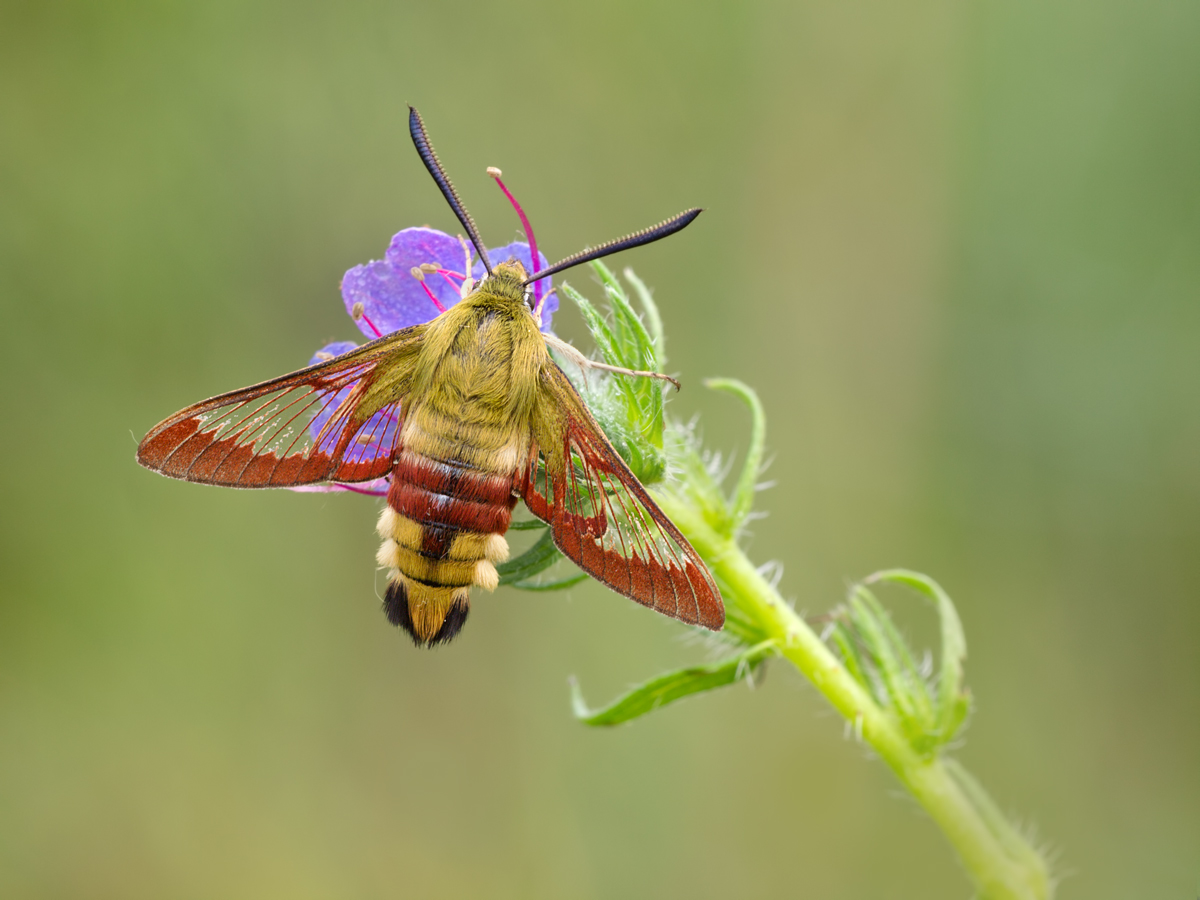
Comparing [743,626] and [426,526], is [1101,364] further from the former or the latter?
[426,526]

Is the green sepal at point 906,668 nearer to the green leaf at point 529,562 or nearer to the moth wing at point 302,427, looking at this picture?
the green leaf at point 529,562

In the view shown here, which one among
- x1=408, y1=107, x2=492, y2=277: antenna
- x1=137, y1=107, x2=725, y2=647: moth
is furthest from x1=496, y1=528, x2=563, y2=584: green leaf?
x1=408, y1=107, x2=492, y2=277: antenna

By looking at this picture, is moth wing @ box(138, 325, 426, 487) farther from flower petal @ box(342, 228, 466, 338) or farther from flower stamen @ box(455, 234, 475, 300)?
flower petal @ box(342, 228, 466, 338)

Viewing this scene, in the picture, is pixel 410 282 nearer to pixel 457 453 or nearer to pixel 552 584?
pixel 457 453

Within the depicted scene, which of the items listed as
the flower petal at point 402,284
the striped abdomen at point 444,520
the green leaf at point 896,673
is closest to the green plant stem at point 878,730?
the green leaf at point 896,673

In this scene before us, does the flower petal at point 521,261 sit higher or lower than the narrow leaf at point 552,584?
higher
